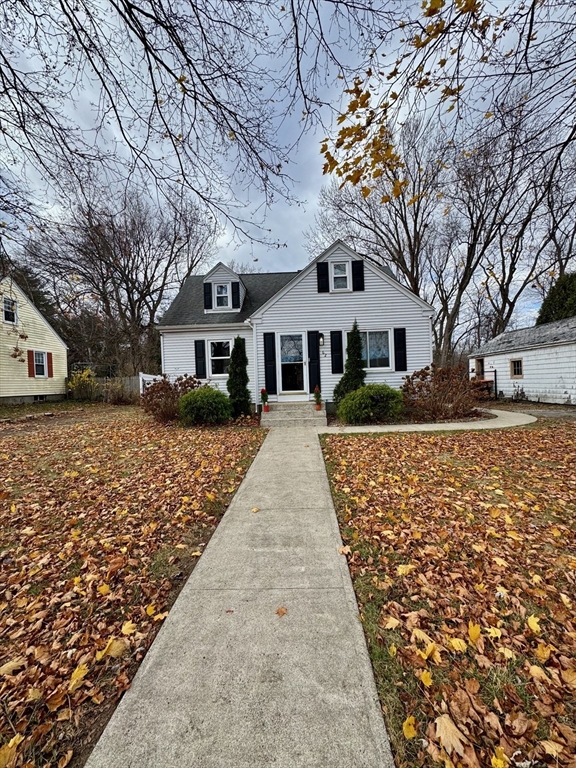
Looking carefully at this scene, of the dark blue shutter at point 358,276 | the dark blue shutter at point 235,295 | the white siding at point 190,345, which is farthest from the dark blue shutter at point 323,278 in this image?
the dark blue shutter at point 235,295

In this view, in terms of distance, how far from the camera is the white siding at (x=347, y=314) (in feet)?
39.8

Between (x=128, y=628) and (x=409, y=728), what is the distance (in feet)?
5.90

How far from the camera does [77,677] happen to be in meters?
1.89

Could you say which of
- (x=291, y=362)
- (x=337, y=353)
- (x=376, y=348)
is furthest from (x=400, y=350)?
(x=291, y=362)

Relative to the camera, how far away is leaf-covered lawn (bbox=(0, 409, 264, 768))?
5.77ft

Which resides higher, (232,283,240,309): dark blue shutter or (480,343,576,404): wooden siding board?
(232,283,240,309): dark blue shutter

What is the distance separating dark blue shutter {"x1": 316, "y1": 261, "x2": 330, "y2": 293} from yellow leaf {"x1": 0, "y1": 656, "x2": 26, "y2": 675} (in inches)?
462

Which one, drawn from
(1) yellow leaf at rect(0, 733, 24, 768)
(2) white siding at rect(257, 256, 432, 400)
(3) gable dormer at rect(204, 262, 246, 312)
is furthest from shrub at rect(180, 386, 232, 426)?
(1) yellow leaf at rect(0, 733, 24, 768)

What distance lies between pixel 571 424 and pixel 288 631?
1052 cm

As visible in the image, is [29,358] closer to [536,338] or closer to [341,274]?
[341,274]

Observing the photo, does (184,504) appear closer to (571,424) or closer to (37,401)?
(571,424)

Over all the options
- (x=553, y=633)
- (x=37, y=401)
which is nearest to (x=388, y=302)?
(x=553, y=633)

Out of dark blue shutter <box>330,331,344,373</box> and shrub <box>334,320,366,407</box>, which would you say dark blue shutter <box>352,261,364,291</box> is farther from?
dark blue shutter <box>330,331,344,373</box>

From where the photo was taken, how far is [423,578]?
109 inches
